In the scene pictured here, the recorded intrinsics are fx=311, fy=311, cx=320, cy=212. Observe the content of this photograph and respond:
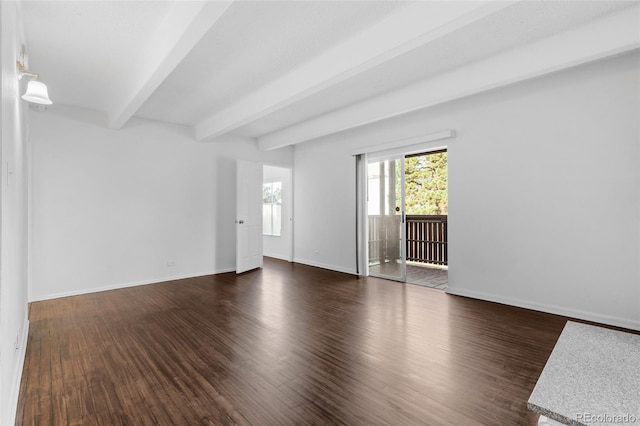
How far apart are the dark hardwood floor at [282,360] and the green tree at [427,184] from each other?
5.25 meters

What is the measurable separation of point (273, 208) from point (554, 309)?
20.9 ft

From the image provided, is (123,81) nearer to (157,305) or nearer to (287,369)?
(157,305)

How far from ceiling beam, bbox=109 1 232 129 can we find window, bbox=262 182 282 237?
4.69m

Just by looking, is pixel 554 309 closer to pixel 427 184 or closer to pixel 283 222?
pixel 283 222

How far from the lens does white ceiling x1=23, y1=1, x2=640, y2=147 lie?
2393 mm

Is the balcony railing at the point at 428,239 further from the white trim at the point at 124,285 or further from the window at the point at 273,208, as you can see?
the white trim at the point at 124,285

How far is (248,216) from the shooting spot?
249 inches

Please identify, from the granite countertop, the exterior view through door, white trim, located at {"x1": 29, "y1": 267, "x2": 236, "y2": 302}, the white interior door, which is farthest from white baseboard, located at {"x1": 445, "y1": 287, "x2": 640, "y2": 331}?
white trim, located at {"x1": 29, "y1": 267, "x2": 236, "y2": 302}

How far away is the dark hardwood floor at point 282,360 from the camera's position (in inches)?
75.7

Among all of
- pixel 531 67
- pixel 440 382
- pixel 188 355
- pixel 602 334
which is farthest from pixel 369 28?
pixel 188 355

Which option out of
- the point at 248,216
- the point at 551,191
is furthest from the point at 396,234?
A: the point at 248,216

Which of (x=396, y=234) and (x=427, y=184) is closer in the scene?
(x=396, y=234)

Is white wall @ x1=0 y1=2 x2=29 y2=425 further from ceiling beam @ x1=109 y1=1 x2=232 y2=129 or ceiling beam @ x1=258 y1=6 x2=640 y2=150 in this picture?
ceiling beam @ x1=258 y1=6 x2=640 y2=150

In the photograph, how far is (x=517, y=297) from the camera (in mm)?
3955
